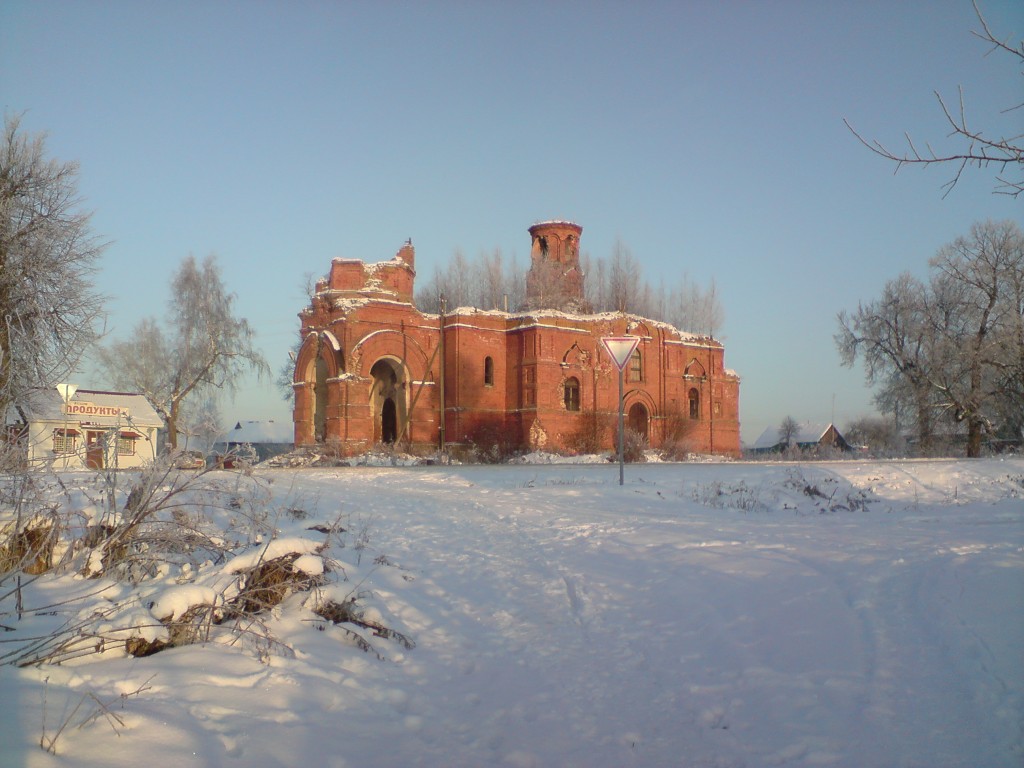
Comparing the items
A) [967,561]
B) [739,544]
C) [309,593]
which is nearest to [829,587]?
[967,561]

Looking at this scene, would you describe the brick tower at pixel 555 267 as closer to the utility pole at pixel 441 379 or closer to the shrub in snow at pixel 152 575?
the utility pole at pixel 441 379

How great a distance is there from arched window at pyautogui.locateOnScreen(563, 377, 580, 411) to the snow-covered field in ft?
95.6

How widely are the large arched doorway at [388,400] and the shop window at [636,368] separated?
12.2m

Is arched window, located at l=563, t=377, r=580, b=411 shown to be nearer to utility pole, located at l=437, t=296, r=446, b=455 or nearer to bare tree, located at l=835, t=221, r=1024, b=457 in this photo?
utility pole, located at l=437, t=296, r=446, b=455

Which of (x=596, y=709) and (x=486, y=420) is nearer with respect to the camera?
(x=596, y=709)

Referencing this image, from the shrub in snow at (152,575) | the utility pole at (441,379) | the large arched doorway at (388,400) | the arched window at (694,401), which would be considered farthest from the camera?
the arched window at (694,401)

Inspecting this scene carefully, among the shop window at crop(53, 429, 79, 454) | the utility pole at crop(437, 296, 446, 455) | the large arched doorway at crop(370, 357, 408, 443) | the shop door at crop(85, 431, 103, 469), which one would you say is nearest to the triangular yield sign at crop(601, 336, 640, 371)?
the shop door at crop(85, 431, 103, 469)

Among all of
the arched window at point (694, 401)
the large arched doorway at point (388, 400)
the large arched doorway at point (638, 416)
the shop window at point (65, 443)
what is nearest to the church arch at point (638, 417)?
the large arched doorway at point (638, 416)

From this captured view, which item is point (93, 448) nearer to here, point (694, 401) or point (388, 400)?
point (388, 400)

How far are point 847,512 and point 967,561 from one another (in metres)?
5.76

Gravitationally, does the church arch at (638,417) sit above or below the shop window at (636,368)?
below

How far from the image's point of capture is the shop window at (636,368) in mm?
39469

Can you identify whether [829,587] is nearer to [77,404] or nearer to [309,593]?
[309,593]

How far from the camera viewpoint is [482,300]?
5375cm
